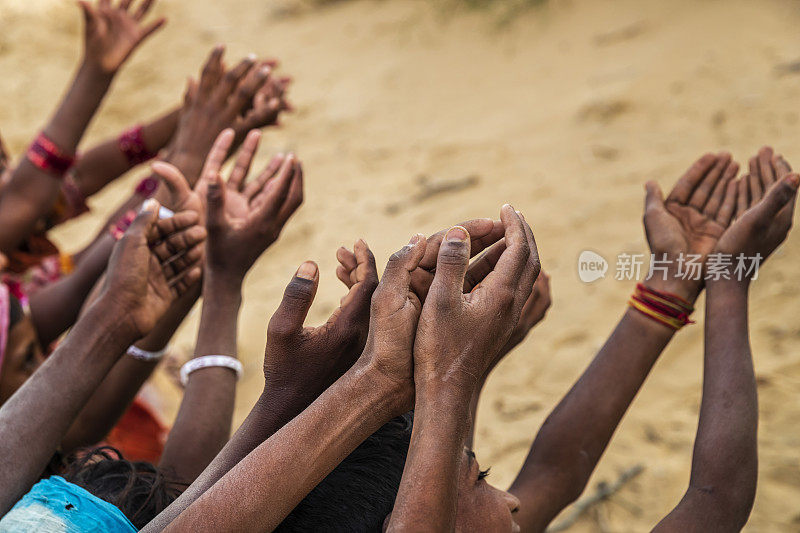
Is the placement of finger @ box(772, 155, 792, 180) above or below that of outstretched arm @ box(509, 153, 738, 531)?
above

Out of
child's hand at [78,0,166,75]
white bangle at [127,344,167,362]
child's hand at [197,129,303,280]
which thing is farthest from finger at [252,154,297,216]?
child's hand at [78,0,166,75]

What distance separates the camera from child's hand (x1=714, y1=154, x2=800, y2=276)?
1932mm

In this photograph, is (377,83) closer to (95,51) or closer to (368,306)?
(95,51)

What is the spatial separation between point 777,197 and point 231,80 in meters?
1.78

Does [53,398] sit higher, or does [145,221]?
[145,221]

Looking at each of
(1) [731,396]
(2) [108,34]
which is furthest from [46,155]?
(1) [731,396]

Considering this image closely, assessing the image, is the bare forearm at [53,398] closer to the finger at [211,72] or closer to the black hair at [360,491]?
the black hair at [360,491]

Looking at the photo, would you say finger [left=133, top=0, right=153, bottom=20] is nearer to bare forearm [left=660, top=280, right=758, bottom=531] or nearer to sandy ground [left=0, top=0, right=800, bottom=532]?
sandy ground [left=0, top=0, right=800, bottom=532]

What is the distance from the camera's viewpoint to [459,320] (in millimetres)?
1195

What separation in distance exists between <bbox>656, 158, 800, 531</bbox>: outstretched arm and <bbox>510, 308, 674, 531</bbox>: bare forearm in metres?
0.16

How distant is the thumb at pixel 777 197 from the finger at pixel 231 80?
173 centimetres

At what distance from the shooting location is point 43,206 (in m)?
2.98

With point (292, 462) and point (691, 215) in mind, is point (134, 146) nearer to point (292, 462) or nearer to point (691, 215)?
point (691, 215)

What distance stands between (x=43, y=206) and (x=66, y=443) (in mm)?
1061
